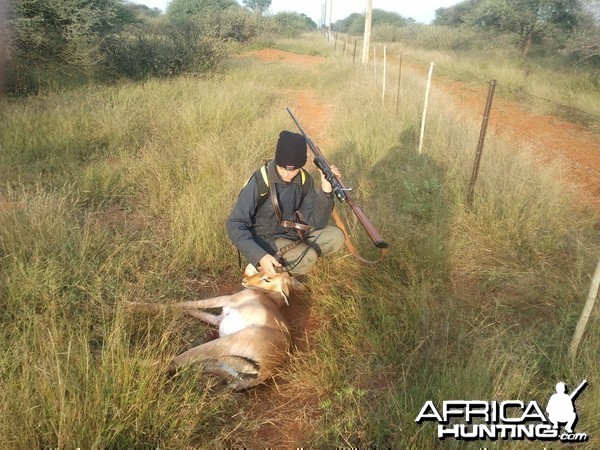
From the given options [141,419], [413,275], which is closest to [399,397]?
[413,275]

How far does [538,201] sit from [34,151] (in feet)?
20.8

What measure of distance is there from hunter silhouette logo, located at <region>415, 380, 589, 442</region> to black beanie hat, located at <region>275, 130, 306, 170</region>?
5.53ft

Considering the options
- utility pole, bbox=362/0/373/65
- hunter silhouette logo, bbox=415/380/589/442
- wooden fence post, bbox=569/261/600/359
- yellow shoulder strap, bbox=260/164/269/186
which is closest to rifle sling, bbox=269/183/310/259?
yellow shoulder strap, bbox=260/164/269/186

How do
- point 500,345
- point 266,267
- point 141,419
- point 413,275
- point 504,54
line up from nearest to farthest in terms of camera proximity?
point 141,419
point 500,345
point 266,267
point 413,275
point 504,54

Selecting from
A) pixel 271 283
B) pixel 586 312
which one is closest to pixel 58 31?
pixel 271 283

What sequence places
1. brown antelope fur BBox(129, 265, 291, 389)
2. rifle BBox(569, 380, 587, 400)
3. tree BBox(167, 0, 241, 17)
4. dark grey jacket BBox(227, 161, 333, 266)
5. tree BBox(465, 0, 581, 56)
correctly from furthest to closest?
tree BBox(167, 0, 241, 17) → tree BBox(465, 0, 581, 56) → dark grey jacket BBox(227, 161, 333, 266) → brown antelope fur BBox(129, 265, 291, 389) → rifle BBox(569, 380, 587, 400)

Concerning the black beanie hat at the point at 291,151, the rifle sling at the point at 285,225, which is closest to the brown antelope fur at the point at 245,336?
the rifle sling at the point at 285,225

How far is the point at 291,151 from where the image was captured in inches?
109

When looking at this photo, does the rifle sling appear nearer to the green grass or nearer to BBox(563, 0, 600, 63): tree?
the green grass

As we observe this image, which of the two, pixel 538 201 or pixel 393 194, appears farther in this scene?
pixel 393 194

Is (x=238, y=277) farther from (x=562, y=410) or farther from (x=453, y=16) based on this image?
(x=453, y=16)

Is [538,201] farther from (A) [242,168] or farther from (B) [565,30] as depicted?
(B) [565,30]

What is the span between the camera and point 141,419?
74.0 inches

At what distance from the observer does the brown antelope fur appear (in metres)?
2.35
